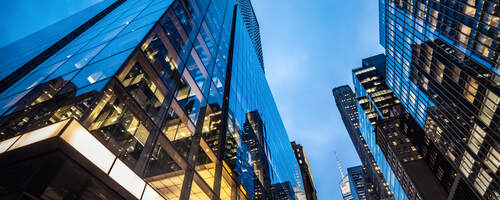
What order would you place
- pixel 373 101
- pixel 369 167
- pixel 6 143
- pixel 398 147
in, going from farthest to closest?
pixel 369 167, pixel 373 101, pixel 398 147, pixel 6 143

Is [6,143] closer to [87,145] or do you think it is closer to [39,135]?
[39,135]

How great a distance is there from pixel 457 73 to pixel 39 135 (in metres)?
45.4

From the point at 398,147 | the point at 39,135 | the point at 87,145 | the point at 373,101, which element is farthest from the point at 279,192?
the point at 373,101

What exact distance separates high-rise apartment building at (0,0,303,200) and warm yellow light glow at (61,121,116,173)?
36 millimetres

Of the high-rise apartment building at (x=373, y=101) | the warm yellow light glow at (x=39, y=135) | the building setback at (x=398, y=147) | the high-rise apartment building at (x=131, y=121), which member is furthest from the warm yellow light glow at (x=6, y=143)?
the high-rise apartment building at (x=373, y=101)

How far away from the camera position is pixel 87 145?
7.24 meters

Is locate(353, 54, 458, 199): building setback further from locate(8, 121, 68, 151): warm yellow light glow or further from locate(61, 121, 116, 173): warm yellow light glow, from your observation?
locate(8, 121, 68, 151): warm yellow light glow

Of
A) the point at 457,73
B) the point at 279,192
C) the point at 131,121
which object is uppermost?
the point at 457,73

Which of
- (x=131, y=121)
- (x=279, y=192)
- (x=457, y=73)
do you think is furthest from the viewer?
(x=457, y=73)

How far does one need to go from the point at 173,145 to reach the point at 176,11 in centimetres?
1061

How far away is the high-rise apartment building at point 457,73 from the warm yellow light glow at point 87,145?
36.4m

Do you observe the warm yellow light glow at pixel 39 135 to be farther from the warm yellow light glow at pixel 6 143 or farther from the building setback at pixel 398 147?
the building setback at pixel 398 147

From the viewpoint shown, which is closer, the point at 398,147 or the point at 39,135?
the point at 39,135

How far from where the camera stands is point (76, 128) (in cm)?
721
